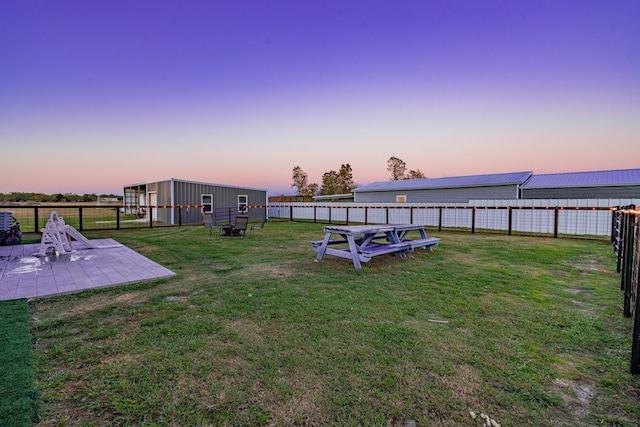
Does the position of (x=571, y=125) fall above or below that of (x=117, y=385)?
above

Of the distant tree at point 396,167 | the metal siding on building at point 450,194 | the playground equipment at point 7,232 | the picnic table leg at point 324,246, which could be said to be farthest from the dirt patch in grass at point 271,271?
the distant tree at point 396,167

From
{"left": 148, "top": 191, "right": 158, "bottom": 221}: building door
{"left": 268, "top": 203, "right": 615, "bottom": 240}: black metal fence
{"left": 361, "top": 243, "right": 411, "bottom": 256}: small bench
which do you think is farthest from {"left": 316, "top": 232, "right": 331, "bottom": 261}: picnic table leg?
{"left": 148, "top": 191, "right": 158, "bottom": 221}: building door

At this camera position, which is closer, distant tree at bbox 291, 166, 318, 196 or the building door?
the building door

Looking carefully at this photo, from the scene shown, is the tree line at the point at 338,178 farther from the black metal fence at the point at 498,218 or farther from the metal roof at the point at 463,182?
the black metal fence at the point at 498,218

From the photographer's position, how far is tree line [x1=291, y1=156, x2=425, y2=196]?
4447cm

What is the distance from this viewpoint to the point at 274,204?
886 inches

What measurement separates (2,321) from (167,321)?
153cm

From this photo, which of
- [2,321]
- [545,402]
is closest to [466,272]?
[545,402]

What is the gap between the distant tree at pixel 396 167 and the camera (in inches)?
1740

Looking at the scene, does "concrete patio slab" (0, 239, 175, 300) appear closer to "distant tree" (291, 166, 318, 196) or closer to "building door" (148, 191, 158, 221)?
"building door" (148, 191, 158, 221)

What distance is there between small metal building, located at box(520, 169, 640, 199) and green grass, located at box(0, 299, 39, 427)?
24.3 meters

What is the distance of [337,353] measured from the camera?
220cm

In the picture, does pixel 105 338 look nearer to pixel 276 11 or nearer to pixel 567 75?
pixel 276 11

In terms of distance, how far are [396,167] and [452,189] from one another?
22819 mm
